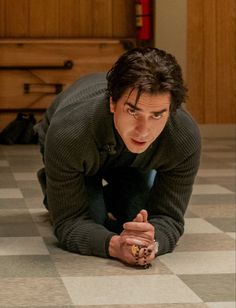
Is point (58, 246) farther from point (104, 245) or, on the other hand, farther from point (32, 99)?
point (32, 99)

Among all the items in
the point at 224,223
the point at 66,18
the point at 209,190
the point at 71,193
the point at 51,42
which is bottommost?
the point at 209,190

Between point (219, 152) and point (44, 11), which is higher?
point (44, 11)

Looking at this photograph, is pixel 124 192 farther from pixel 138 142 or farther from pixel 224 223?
pixel 138 142

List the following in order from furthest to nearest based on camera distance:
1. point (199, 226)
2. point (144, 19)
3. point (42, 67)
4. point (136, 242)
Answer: point (42, 67) < point (144, 19) < point (199, 226) < point (136, 242)

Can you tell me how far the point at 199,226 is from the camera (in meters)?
3.63

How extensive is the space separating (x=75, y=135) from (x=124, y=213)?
0.68m

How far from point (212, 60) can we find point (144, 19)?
781 millimetres

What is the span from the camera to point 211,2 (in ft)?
26.5

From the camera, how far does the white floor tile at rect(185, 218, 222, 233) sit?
352cm

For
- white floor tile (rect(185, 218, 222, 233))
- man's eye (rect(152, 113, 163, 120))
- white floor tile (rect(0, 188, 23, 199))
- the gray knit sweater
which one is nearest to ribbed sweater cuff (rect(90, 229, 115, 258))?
the gray knit sweater

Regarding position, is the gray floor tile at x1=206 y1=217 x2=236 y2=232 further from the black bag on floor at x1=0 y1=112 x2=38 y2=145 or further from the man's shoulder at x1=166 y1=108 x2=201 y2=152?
the black bag on floor at x1=0 y1=112 x2=38 y2=145

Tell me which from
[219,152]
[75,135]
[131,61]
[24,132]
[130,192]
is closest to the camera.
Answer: [131,61]

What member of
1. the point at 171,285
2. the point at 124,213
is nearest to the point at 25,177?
A: the point at 124,213

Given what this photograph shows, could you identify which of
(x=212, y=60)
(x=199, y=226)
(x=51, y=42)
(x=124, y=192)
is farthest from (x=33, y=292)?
(x=212, y=60)
